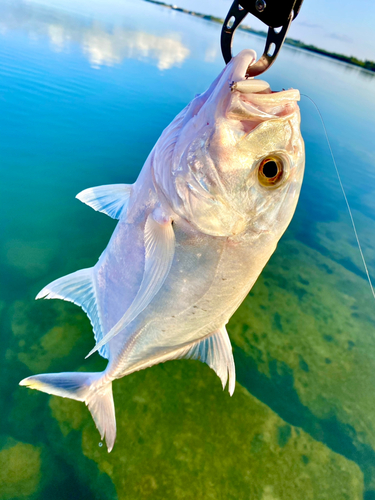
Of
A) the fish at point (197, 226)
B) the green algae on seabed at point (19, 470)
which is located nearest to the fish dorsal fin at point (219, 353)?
the fish at point (197, 226)

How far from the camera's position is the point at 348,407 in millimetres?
2314

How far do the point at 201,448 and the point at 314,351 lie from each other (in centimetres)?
136

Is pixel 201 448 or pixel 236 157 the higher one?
pixel 236 157

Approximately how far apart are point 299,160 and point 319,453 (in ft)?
6.87

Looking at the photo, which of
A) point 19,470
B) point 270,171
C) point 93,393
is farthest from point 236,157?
point 19,470

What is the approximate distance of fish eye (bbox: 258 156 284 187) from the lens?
982mm

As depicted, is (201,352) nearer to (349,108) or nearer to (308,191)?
(308,191)

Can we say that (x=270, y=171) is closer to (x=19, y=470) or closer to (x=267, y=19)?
(x=267, y=19)

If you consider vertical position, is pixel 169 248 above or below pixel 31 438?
above

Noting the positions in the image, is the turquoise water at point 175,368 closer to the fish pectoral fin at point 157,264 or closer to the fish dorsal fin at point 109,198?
the fish pectoral fin at point 157,264

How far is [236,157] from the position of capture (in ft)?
3.21

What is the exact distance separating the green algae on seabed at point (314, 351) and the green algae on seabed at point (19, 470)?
148cm

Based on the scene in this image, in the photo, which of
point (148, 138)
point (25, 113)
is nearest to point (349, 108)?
point (148, 138)

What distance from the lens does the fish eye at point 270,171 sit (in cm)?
98
